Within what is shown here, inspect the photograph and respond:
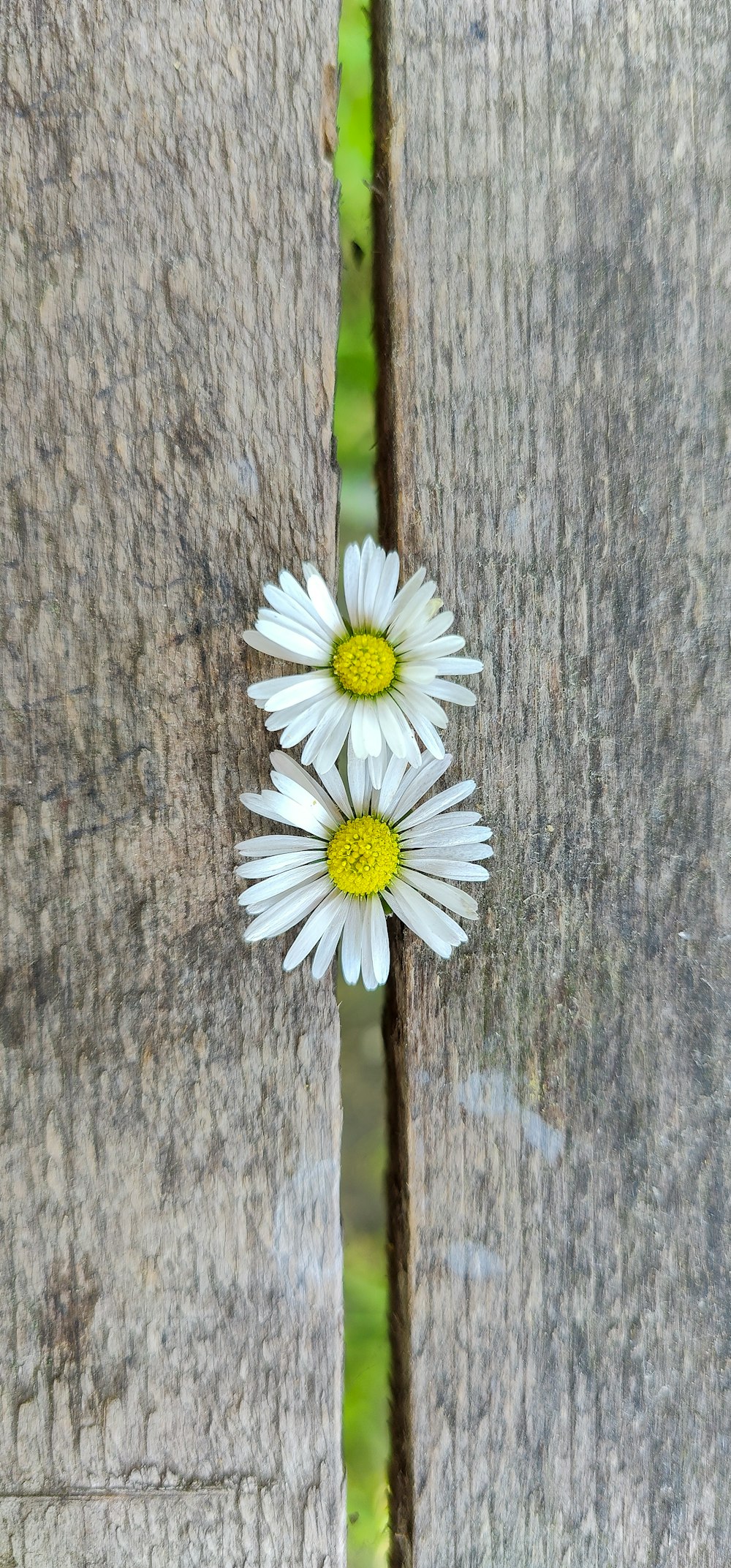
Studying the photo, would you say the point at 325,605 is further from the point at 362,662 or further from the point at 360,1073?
the point at 360,1073

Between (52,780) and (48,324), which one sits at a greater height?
(48,324)

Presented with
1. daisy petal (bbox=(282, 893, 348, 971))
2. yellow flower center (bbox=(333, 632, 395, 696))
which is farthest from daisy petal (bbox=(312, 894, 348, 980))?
yellow flower center (bbox=(333, 632, 395, 696))

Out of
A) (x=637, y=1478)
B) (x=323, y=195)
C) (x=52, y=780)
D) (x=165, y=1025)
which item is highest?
(x=323, y=195)

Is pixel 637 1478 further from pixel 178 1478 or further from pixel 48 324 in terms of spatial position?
pixel 48 324

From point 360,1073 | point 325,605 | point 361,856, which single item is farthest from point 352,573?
point 360,1073

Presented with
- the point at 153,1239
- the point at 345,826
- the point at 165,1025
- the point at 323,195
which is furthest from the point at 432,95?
the point at 153,1239

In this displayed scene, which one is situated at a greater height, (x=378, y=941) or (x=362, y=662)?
(x=362, y=662)
